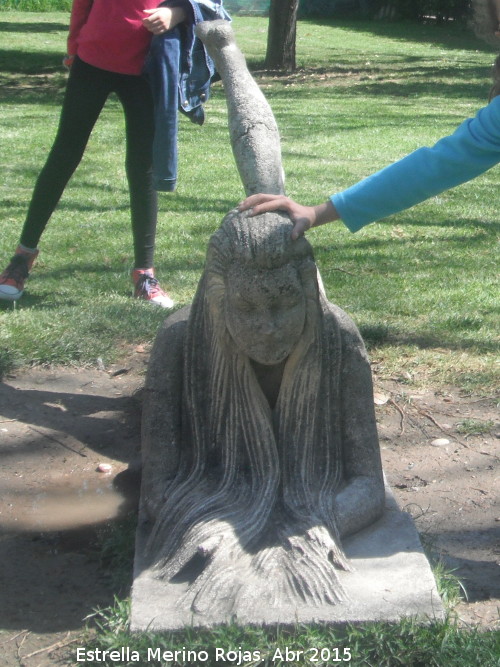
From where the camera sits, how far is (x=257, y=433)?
2912mm

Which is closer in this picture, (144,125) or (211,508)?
(211,508)

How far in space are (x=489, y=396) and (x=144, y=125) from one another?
2.13m

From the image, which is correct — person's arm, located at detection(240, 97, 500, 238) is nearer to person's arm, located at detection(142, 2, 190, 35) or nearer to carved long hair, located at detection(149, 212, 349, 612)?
carved long hair, located at detection(149, 212, 349, 612)

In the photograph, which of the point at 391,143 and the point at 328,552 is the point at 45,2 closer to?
the point at 391,143

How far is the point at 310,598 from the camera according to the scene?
2557 millimetres

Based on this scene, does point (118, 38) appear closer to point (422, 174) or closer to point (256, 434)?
point (422, 174)

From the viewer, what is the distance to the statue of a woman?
2609 mm

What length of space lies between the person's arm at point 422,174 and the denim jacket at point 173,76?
1.85 metres

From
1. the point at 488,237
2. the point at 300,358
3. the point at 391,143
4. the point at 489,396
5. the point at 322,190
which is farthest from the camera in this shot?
the point at 391,143

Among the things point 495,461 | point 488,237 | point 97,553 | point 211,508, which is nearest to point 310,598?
point 211,508

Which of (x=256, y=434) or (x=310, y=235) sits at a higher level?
(x=256, y=434)

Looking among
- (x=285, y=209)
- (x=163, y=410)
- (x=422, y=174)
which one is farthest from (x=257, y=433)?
(x=422, y=174)

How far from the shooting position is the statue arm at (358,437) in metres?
2.91

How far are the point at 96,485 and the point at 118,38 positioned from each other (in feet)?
6.99
